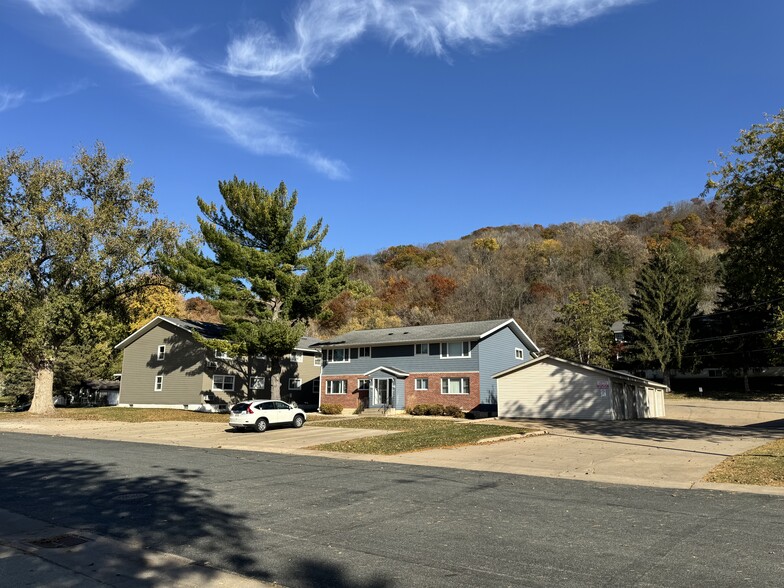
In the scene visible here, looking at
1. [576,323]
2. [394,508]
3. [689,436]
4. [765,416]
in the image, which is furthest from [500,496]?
[576,323]

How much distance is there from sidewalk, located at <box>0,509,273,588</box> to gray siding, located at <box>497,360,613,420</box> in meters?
29.7

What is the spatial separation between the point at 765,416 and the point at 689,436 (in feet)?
58.9

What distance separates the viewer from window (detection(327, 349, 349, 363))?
4517cm

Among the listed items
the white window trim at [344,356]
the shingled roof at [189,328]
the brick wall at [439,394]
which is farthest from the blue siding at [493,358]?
the shingled roof at [189,328]

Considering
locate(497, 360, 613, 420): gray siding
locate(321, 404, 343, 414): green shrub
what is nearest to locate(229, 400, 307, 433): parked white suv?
locate(321, 404, 343, 414): green shrub

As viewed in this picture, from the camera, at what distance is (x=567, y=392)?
33.2 meters

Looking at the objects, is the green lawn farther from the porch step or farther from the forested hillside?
→ the forested hillside

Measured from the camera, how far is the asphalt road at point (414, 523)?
579cm

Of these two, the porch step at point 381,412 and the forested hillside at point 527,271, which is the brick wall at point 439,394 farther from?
the forested hillside at point 527,271

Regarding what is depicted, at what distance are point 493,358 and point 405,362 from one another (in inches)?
270

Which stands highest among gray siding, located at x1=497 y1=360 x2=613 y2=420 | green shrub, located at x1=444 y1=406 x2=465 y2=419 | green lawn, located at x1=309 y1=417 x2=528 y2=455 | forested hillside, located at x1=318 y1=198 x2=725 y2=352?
forested hillside, located at x1=318 y1=198 x2=725 y2=352

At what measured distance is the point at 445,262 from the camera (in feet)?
320

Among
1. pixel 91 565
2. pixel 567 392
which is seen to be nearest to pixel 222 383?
pixel 567 392

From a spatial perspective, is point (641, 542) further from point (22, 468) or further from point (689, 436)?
point (689, 436)
